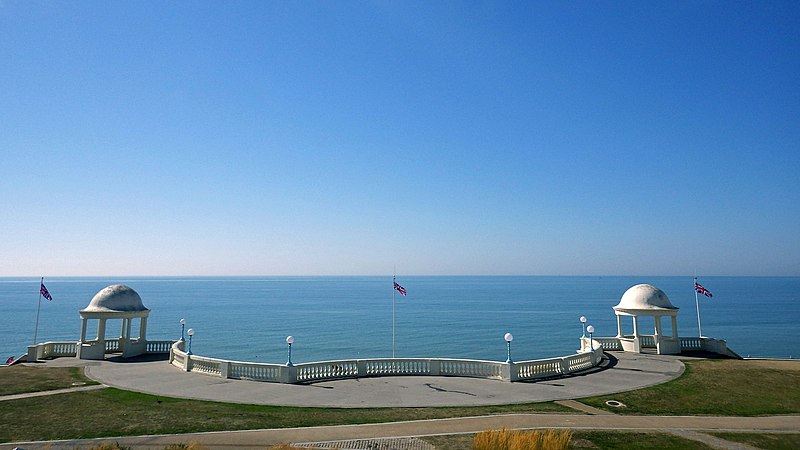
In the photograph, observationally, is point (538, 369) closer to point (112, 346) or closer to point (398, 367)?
point (398, 367)

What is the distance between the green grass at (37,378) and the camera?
2212 centimetres

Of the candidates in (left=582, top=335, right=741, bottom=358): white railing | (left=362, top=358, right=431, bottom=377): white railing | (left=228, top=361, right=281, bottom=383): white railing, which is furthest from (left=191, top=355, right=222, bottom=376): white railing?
(left=582, top=335, right=741, bottom=358): white railing

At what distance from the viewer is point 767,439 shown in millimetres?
15148

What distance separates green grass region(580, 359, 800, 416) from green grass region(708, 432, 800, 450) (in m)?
2.79

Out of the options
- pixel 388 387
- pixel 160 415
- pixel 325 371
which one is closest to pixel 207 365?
pixel 325 371

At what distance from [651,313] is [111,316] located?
38.2 m

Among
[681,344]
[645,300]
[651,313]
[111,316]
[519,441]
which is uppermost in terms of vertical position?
[645,300]

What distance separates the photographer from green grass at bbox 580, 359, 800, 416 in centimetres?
1881

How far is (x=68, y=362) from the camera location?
1177 inches

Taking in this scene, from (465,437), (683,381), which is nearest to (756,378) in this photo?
(683,381)

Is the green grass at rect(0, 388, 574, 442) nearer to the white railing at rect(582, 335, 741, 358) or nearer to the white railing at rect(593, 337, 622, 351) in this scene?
the white railing at rect(593, 337, 622, 351)

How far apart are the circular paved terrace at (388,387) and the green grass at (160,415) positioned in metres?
1.02

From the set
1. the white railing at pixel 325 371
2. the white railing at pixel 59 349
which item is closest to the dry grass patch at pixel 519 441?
the white railing at pixel 325 371

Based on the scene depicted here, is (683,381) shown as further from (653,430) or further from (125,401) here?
(125,401)
